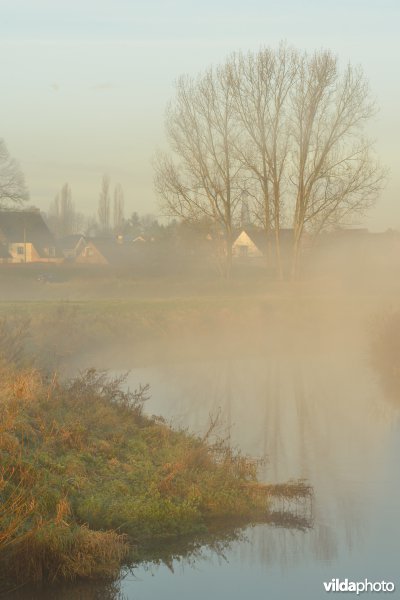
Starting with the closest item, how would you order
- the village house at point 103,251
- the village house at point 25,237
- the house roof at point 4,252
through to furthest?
the house roof at point 4,252 → the village house at point 25,237 → the village house at point 103,251

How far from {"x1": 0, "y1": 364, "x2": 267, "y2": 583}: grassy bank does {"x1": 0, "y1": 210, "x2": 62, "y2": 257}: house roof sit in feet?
190

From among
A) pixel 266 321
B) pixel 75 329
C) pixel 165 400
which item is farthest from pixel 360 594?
pixel 266 321

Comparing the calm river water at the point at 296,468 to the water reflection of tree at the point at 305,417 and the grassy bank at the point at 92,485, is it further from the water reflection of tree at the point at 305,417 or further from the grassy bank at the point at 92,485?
the grassy bank at the point at 92,485

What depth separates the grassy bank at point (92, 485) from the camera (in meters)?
9.18

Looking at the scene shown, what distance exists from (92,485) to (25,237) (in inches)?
2419

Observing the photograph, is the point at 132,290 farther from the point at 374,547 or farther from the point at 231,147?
the point at 374,547

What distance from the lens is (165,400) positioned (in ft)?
65.0

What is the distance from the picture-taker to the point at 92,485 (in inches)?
436

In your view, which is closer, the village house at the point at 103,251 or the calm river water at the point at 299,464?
the calm river water at the point at 299,464

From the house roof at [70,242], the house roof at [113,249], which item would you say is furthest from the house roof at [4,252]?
the house roof at [70,242]

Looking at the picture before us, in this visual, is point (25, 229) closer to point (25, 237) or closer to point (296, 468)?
point (25, 237)

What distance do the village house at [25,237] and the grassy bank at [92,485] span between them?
5764 centimetres

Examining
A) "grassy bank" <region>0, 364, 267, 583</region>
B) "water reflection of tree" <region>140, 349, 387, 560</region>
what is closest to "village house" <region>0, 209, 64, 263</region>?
"water reflection of tree" <region>140, 349, 387, 560</region>

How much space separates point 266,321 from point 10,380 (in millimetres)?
22577
